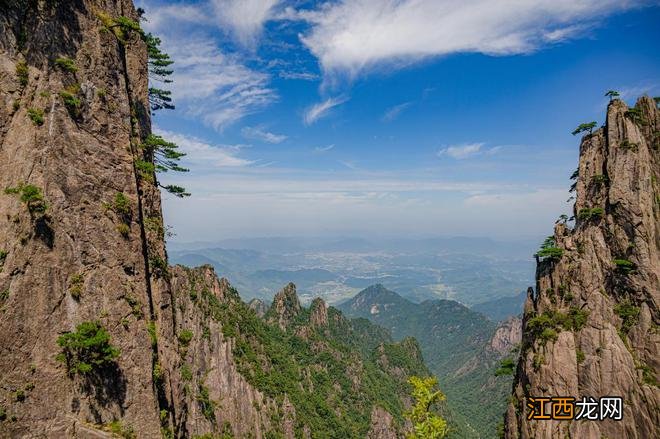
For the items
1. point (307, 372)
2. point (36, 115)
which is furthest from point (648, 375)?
point (307, 372)

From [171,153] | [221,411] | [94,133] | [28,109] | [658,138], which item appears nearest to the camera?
[28,109]

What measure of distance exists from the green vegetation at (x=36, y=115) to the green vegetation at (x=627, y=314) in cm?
6129

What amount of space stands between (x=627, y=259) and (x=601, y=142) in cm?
1729

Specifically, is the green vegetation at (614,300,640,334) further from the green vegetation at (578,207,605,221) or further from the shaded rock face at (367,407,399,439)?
the shaded rock face at (367,407,399,439)

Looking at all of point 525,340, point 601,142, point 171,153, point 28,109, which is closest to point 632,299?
point 525,340

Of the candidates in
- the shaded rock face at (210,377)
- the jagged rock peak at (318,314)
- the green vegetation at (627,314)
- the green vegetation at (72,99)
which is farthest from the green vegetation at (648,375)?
the jagged rock peak at (318,314)

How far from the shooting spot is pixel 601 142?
51719mm

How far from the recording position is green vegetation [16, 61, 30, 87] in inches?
881

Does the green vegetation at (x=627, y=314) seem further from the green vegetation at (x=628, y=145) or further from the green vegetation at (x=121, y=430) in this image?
the green vegetation at (x=121, y=430)

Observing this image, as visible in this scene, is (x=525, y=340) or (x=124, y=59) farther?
(x=525, y=340)

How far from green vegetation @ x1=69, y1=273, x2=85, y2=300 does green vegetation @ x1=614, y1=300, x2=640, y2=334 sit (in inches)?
2245

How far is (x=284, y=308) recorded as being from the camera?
149375 millimetres

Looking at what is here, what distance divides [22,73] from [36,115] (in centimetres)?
277

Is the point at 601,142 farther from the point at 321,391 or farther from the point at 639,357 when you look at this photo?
the point at 321,391
